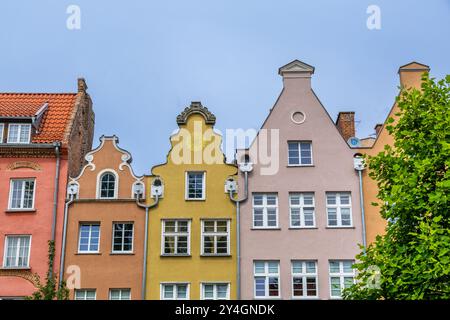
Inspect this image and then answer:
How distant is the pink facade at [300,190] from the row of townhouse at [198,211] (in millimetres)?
48

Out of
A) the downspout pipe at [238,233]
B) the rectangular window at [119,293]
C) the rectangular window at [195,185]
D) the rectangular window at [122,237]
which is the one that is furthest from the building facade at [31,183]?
the downspout pipe at [238,233]

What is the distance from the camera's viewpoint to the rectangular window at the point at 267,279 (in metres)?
29.5

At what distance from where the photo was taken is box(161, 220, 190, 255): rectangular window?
3028cm

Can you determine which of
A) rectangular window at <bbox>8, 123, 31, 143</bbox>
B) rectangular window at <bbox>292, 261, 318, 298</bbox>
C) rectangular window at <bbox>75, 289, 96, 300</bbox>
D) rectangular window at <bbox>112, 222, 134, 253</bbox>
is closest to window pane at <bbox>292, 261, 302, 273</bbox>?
rectangular window at <bbox>292, 261, 318, 298</bbox>

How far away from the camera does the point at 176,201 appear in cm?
3102

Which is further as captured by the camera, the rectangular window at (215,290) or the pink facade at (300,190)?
the pink facade at (300,190)

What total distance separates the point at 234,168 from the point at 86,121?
1044 cm

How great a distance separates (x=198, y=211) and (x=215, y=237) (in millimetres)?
1447

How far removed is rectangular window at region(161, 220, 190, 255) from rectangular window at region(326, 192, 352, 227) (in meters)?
6.49

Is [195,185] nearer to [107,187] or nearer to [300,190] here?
[107,187]

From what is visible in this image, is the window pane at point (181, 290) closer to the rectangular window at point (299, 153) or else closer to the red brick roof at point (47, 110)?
the rectangular window at point (299, 153)

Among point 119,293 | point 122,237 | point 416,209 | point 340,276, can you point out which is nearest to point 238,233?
point 340,276
